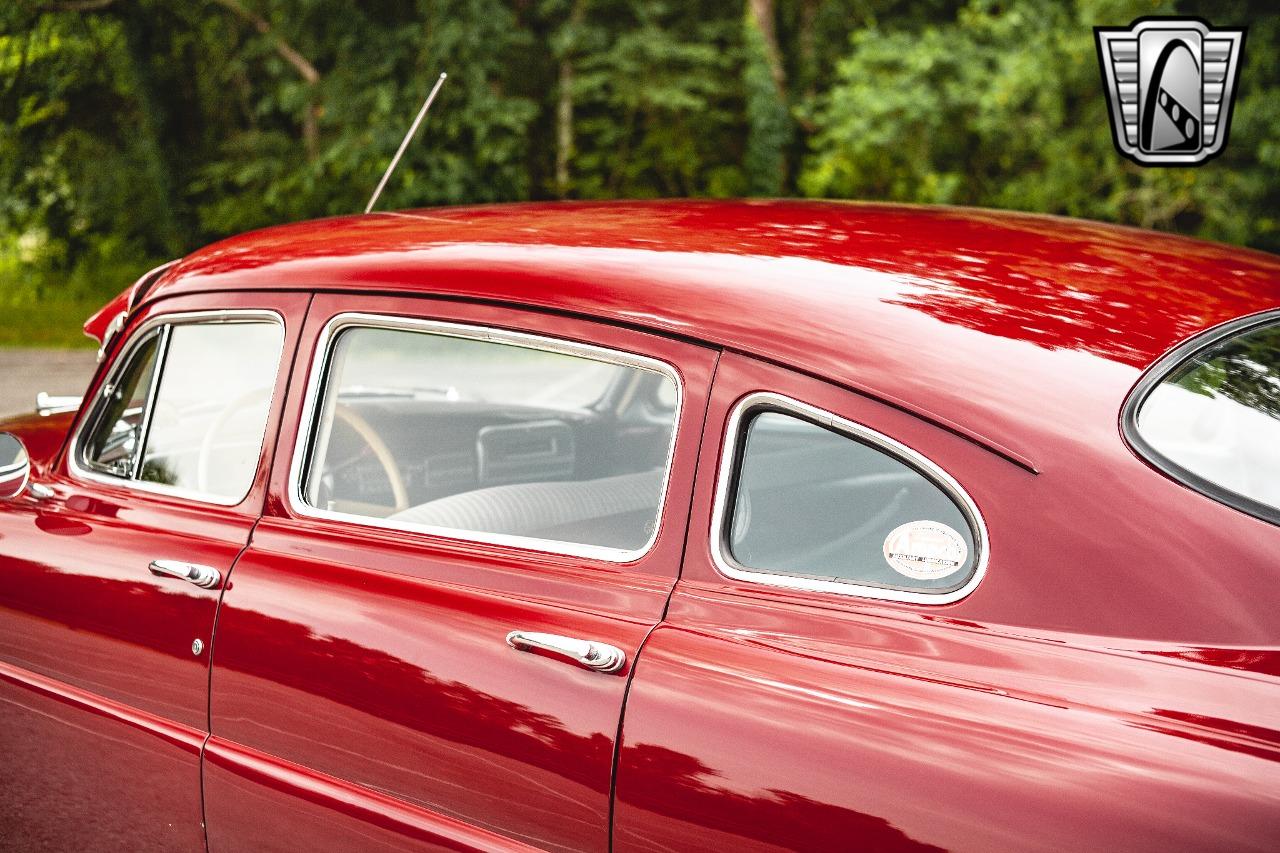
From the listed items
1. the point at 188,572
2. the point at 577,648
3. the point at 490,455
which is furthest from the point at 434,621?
the point at 490,455

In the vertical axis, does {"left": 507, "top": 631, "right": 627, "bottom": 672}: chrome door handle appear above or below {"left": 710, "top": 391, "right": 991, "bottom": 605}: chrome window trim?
below

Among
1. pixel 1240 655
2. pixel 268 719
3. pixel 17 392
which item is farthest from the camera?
pixel 17 392

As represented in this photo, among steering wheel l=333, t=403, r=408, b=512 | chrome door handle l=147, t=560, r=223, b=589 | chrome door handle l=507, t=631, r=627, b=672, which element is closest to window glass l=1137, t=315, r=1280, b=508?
chrome door handle l=507, t=631, r=627, b=672

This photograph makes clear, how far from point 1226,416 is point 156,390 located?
232 centimetres

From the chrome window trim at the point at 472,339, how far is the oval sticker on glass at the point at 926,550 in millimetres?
375

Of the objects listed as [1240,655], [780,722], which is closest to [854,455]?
[780,722]

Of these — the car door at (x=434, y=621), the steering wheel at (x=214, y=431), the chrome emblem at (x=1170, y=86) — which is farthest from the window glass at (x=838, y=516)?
the chrome emblem at (x=1170, y=86)

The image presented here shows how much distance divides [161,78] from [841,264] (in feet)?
75.8

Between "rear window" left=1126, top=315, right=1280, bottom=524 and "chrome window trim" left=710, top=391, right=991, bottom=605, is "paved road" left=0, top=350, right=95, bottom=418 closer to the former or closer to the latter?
"chrome window trim" left=710, top=391, right=991, bottom=605

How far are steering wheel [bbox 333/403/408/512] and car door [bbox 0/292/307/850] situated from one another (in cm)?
19

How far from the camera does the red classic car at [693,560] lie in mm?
1655

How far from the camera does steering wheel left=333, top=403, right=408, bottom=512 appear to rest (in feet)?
9.49

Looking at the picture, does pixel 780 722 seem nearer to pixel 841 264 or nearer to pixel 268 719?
pixel 841 264

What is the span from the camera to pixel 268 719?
8.00 ft
